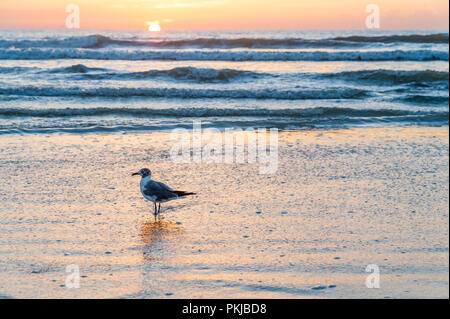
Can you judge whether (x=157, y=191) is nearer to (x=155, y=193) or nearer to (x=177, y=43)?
(x=155, y=193)

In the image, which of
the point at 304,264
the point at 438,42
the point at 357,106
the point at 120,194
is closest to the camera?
the point at 304,264

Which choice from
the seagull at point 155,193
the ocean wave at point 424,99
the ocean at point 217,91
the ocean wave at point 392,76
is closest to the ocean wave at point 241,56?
the ocean at point 217,91

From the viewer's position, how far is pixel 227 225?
476 cm

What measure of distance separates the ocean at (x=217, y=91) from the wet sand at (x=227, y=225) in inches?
90.8

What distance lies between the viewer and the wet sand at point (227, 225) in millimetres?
3676

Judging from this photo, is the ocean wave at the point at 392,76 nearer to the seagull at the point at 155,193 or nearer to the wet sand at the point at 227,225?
the wet sand at the point at 227,225

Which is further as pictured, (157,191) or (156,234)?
(157,191)

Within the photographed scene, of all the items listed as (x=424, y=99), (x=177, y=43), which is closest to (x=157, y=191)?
(x=424, y=99)

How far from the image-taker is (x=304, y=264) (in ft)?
13.0

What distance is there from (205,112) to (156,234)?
6.45 meters

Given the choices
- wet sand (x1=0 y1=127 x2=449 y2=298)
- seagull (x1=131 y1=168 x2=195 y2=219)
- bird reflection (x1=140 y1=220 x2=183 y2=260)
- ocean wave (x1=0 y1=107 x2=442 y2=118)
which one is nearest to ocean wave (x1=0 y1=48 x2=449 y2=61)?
ocean wave (x1=0 y1=107 x2=442 y2=118)

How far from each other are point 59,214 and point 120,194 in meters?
0.80
